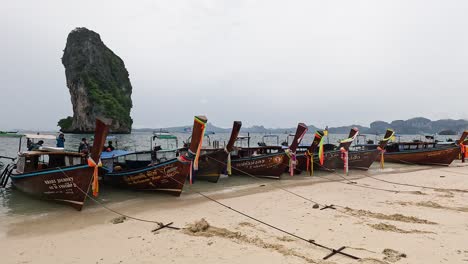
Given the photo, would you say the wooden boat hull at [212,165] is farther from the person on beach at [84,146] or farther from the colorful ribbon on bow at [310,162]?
the colorful ribbon on bow at [310,162]

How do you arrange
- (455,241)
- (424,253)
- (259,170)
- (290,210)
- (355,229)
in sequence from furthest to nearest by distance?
(259,170), (290,210), (355,229), (455,241), (424,253)

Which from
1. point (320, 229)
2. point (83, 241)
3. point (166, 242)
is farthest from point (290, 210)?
point (83, 241)

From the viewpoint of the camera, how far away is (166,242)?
25.2ft

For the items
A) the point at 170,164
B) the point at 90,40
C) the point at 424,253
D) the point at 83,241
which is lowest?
the point at 83,241

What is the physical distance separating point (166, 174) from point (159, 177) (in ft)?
1.26

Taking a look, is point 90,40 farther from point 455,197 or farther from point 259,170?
point 455,197

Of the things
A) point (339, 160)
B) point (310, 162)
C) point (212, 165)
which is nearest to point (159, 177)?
point (212, 165)

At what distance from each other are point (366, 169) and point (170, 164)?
15.9 meters

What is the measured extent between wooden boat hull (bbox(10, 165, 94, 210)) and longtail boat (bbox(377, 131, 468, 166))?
24779mm

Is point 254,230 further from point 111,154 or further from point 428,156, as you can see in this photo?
point 428,156

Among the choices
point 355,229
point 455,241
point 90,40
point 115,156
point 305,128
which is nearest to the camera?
point 455,241

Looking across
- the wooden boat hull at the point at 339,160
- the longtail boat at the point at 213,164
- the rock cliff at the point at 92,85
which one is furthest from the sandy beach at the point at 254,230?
the rock cliff at the point at 92,85

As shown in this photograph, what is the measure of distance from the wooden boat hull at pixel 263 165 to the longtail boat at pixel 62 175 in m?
8.55

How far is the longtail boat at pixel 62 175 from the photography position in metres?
10.8
